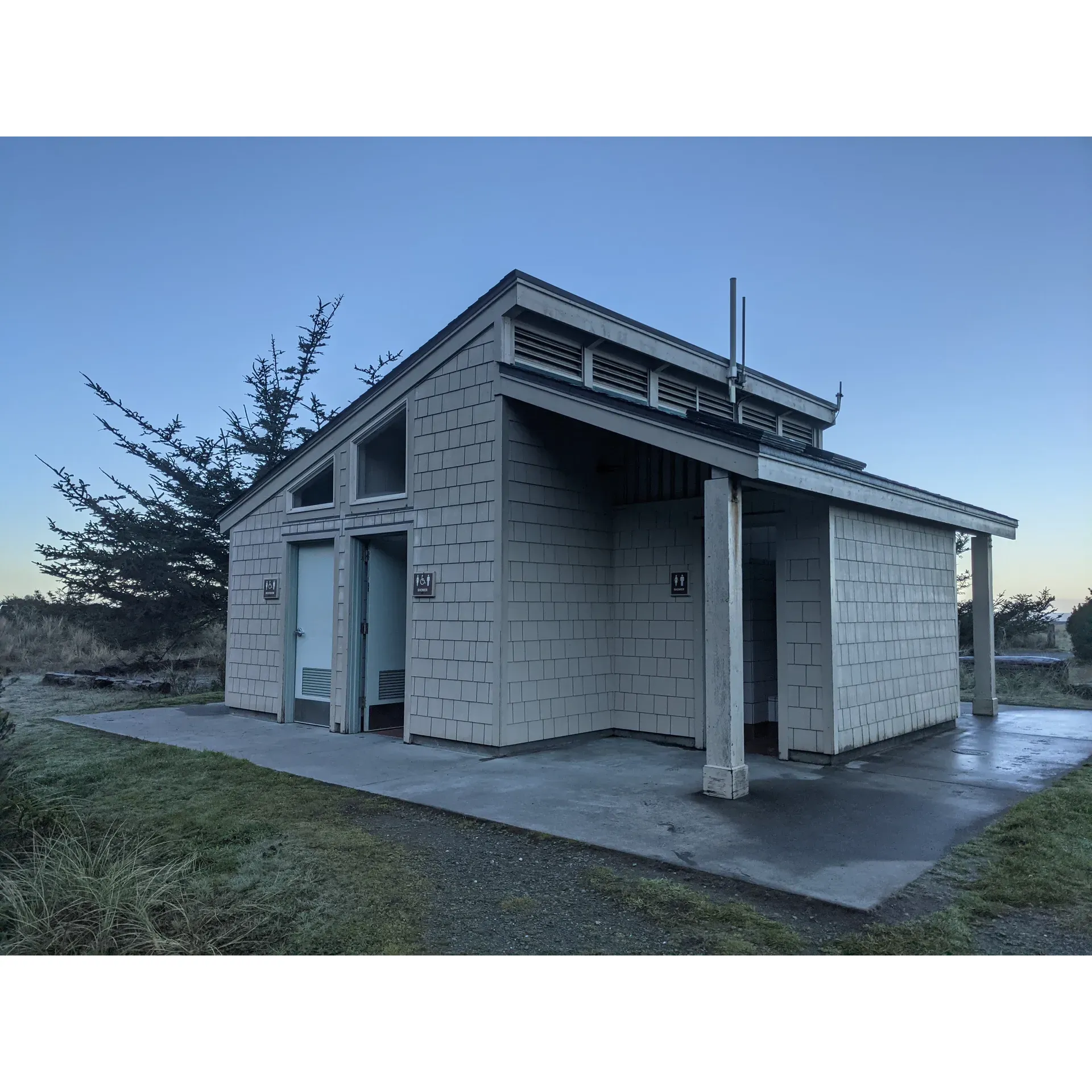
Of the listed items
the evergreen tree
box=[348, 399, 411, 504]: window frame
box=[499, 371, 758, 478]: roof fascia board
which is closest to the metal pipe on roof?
box=[499, 371, 758, 478]: roof fascia board

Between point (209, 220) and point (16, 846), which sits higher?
point (209, 220)

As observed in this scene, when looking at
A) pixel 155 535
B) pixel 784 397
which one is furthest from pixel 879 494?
pixel 155 535

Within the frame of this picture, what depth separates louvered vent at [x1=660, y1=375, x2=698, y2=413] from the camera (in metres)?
9.21

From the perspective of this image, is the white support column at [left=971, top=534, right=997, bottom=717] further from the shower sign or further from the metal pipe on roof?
the shower sign

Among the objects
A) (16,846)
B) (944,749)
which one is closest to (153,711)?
(16,846)

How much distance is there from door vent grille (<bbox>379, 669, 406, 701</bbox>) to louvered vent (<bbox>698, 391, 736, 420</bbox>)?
5.18m

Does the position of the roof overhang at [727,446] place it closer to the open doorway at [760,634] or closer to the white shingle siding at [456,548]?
the white shingle siding at [456,548]

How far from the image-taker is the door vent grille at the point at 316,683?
28.8ft

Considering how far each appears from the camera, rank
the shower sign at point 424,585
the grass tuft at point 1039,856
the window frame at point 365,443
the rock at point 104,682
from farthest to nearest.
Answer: the rock at point 104,682, the window frame at point 365,443, the shower sign at point 424,585, the grass tuft at point 1039,856

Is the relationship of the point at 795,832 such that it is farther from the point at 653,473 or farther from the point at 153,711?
the point at 153,711

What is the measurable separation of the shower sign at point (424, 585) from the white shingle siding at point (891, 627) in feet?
12.7

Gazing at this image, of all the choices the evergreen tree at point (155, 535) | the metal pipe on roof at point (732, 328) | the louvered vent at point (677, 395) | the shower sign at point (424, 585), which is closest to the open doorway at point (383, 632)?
the shower sign at point (424, 585)

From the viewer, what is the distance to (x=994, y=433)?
1249cm

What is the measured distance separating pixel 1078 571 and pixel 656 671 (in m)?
6.78
